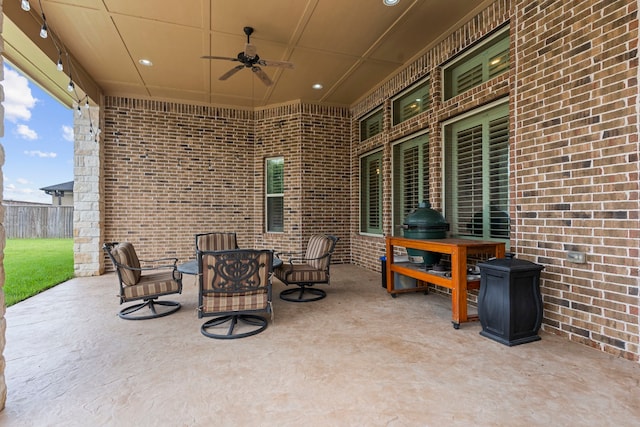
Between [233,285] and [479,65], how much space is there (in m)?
3.91

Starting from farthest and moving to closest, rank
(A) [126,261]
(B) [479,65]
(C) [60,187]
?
(C) [60,187]
(B) [479,65]
(A) [126,261]

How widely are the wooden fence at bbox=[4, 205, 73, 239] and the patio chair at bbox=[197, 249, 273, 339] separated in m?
9.92

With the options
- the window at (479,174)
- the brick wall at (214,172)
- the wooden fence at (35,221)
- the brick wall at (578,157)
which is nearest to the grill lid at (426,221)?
the window at (479,174)

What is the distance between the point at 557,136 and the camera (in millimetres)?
2889

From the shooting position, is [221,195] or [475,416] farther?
[221,195]

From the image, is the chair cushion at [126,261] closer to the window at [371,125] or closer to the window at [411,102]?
the window at [411,102]

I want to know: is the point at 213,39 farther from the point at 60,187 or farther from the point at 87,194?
the point at 60,187

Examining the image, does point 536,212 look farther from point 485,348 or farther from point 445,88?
point 445,88

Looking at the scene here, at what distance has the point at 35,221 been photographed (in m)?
9.92

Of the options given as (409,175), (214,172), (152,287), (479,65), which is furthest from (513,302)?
(214,172)

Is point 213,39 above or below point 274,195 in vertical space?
above

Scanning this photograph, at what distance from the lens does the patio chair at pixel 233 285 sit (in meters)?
2.93

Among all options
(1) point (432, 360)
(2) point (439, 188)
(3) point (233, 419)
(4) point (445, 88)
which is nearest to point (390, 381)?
(1) point (432, 360)

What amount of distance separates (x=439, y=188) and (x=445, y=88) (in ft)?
4.60
